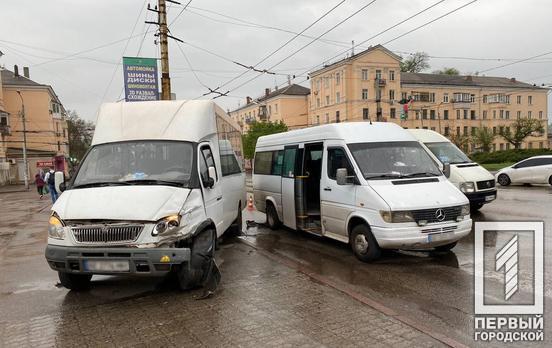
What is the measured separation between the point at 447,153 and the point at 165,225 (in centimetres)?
1025

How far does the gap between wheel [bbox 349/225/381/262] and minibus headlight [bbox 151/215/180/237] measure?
130 inches

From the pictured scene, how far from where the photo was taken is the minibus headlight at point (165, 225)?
17.4 feet

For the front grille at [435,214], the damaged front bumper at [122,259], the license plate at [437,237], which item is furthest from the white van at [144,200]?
the license plate at [437,237]

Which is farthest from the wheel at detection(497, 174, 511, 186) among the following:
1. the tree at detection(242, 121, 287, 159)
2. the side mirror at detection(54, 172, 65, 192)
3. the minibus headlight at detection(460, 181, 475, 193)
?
the tree at detection(242, 121, 287, 159)

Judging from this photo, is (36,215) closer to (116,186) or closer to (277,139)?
(277,139)

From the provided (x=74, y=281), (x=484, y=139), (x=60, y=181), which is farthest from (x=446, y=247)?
(x=484, y=139)

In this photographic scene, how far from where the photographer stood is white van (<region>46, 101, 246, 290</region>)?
5297mm

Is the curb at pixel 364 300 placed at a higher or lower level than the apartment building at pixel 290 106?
lower

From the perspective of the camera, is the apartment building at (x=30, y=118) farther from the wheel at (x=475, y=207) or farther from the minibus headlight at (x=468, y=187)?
the minibus headlight at (x=468, y=187)

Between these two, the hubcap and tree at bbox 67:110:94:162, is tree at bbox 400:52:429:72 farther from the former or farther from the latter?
the hubcap

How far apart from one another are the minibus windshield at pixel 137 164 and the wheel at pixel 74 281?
126 cm

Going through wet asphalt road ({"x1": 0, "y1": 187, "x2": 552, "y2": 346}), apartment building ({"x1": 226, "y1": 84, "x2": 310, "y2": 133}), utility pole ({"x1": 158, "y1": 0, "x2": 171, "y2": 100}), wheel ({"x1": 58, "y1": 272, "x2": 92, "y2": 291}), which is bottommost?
wet asphalt road ({"x1": 0, "y1": 187, "x2": 552, "y2": 346})

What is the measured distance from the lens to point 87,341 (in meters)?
4.51

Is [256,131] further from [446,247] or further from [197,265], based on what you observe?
[197,265]
